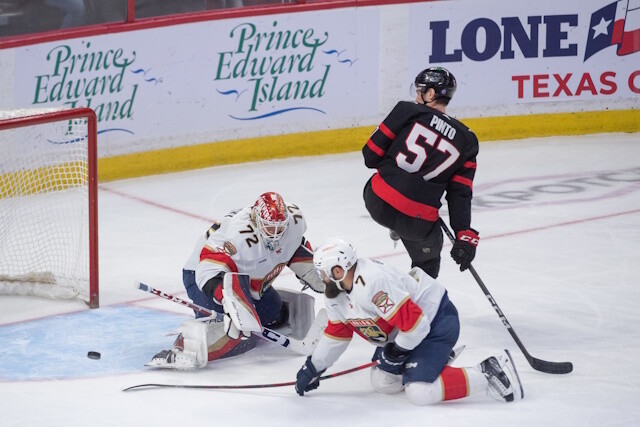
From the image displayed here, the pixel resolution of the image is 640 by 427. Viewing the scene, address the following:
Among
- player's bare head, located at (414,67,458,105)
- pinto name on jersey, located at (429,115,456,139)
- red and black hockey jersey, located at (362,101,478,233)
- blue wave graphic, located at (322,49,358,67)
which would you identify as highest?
blue wave graphic, located at (322,49,358,67)

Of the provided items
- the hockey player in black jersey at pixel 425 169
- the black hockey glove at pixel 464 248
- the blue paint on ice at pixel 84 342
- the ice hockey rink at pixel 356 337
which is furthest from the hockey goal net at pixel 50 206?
the black hockey glove at pixel 464 248

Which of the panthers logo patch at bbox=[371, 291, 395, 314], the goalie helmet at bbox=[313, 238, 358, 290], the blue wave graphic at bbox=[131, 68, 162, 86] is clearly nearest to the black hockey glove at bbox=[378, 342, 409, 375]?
the panthers logo patch at bbox=[371, 291, 395, 314]

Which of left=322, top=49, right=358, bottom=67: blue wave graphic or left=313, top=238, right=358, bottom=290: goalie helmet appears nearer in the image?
left=313, top=238, right=358, bottom=290: goalie helmet

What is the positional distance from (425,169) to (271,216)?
2.15ft

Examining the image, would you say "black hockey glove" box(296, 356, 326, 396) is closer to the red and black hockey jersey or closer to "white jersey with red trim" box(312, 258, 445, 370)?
"white jersey with red trim" box(312, 258, 445, 370)

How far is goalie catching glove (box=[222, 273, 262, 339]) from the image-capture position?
4.36 m

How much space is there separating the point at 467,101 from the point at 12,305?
12.7 feet

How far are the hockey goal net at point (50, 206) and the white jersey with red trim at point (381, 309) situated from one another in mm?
1614

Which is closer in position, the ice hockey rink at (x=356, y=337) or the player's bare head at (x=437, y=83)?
the ice hockey rink at (x=356, y=337)

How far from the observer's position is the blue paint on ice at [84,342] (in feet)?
15.0

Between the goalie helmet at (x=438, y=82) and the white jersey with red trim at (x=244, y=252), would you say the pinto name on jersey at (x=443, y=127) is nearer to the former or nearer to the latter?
the goalie helmet at (x=438, y=82)

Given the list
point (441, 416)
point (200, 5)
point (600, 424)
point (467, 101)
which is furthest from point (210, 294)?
point (467, 101)

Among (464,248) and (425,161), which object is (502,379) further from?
(425,161)

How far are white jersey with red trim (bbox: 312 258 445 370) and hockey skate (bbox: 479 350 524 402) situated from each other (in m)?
0.26
